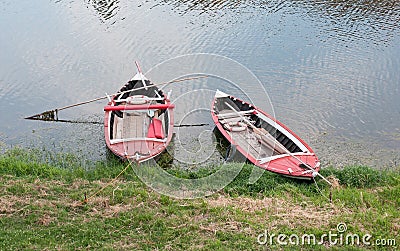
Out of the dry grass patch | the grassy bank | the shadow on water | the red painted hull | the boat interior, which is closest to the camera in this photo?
the grassy bank

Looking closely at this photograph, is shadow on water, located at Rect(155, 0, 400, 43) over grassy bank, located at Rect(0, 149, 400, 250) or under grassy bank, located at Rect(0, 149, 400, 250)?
over

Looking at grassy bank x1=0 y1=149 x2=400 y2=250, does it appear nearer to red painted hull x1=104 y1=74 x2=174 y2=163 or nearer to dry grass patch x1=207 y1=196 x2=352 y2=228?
dry grass patch x1=207 y1=196 x2=352 y2=228

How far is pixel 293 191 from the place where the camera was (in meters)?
8.66

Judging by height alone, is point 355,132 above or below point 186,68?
below

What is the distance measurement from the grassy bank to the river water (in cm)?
195

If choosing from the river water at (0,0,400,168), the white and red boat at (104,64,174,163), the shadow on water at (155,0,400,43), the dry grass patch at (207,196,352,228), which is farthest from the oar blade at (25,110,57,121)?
the shadow on water at (155,0,400,43)

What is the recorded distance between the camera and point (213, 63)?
1523cm

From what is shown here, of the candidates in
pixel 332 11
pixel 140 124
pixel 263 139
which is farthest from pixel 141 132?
pixel 332 11

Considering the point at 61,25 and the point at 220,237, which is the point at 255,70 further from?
the point at 220,237

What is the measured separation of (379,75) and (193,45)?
19.5 ft

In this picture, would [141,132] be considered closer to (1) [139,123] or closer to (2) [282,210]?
(1) [139,123]

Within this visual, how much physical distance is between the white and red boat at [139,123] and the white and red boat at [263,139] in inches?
47.9

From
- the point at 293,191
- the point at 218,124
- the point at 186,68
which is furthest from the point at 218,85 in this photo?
the point at 293,191

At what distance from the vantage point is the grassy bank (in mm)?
6504
